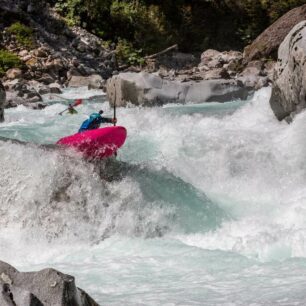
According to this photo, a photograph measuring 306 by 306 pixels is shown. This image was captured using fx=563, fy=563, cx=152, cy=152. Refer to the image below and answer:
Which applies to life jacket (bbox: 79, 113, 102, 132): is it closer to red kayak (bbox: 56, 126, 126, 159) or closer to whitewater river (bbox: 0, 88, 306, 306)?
red kayak (bbox: 56, 126, 126, 159)

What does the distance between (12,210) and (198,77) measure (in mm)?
10352

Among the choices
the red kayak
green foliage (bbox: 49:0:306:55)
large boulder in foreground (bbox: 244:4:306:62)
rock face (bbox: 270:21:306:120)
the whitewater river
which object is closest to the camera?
the whitewater river

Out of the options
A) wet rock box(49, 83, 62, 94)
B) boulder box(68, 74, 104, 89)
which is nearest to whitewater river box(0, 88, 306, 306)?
wet rock box(49, 83, 62, 94)

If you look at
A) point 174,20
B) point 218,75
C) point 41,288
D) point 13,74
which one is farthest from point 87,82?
point 41,288

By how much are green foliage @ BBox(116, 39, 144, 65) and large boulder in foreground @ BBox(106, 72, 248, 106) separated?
8.09 m

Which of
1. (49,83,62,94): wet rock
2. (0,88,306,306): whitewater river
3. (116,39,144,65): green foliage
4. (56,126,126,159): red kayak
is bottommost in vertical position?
(116,39,144,65): green foliage

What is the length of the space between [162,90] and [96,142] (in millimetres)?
6070

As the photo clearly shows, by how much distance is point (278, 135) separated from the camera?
8.79 metres

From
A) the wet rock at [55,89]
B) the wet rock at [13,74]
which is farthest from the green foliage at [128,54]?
the wet rock at [55,89]

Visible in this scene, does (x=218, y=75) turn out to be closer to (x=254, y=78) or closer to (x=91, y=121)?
(x=254, y=78)

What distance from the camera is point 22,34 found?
19688 mm

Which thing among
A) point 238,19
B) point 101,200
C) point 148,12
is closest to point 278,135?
point 101,200

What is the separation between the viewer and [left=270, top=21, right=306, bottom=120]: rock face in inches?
336

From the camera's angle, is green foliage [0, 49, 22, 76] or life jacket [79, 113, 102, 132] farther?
green foliage [0, 49, 22, 76]
